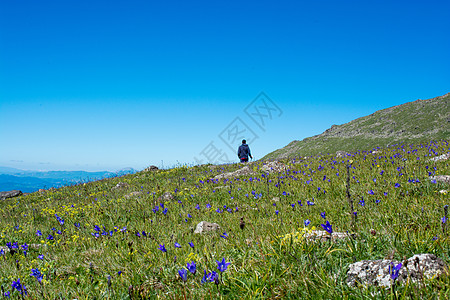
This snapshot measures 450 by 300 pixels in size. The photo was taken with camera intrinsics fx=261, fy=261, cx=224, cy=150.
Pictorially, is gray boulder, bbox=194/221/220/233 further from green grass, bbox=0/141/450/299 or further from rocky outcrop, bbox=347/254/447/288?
rocky outcrop, bbox=347/254/447/288

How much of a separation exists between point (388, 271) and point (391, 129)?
192 ft

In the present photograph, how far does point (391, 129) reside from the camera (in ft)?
169

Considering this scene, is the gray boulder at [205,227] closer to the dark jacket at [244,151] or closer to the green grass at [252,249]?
the green grass at [252,249]

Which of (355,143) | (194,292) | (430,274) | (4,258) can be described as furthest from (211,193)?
(355,143)

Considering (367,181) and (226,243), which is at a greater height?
(367,181)

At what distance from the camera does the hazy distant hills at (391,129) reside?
4450 centimetres

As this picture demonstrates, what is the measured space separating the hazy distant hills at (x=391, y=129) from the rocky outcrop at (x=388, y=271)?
151 feet

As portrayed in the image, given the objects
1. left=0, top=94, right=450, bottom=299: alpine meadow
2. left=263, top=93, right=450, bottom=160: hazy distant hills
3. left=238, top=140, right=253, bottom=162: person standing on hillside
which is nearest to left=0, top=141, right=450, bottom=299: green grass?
left=0, top=94, right=450, bottom=299: alpine meadow

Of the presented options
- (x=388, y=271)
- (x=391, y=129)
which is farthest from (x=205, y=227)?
(x=391, y=129)

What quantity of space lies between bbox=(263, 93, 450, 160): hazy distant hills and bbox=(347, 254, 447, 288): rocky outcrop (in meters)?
46.1

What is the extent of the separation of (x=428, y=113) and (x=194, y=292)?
62.7 meters

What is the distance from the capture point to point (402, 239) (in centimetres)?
293

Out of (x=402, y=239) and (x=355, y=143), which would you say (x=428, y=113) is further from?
(x=402, y=239)

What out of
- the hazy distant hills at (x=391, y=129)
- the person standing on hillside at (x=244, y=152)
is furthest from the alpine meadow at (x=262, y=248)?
the hazy distant hills at (x=391, y=129)
